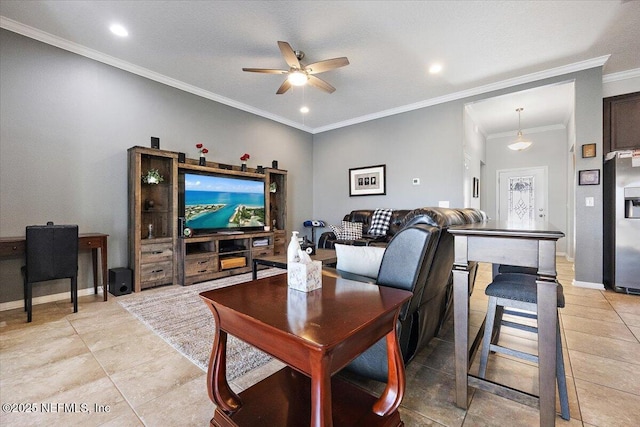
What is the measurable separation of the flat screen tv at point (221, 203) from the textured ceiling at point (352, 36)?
142cm

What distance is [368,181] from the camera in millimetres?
5387

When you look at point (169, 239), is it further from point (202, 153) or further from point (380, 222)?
point (380, 222)

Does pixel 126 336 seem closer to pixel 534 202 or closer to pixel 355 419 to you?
pixel 355 419

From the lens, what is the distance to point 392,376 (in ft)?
3.51

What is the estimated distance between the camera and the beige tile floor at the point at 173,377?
50.6 inches

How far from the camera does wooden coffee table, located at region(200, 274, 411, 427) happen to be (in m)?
0.76

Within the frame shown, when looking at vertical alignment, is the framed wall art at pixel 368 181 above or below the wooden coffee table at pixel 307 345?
above

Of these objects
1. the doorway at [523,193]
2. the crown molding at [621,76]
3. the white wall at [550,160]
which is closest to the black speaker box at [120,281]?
the crown molding at [621,76]

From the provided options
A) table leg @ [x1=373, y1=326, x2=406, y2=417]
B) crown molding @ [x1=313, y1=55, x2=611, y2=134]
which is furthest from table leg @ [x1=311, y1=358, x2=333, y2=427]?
crown molding @ [x1=313, y1=55, x2=611, y2=134]

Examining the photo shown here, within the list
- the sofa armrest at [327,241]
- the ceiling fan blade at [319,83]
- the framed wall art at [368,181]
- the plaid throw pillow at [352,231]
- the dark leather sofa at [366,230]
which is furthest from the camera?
the framed wall art at [368,181]

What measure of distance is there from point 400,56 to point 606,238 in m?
3.54

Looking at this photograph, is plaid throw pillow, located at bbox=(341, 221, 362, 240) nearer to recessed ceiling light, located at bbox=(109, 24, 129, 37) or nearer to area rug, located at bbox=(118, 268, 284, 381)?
area rug, located at bbox=(118, 268, 284, 381)

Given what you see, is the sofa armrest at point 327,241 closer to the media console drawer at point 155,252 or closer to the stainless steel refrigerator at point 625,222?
the media console drawer at point 155,252

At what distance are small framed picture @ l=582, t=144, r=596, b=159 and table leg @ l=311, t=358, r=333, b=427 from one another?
4461mm
